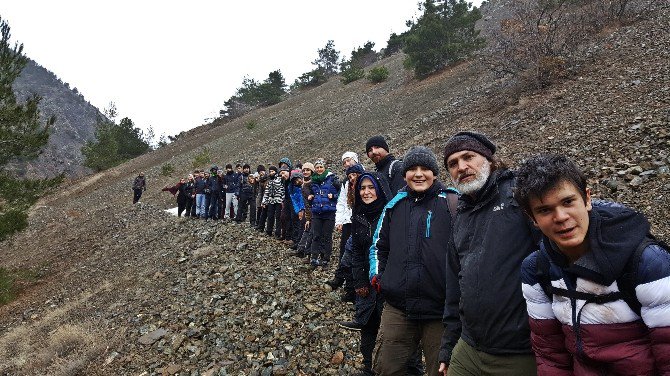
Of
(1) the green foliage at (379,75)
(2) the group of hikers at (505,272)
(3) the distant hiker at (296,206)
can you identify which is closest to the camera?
(2) the group of hikers at (505,272)

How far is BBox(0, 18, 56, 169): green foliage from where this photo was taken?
12.4m

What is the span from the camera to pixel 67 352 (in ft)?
22.4

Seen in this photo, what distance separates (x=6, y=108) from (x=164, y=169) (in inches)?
582

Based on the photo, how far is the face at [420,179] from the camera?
10.9 ft

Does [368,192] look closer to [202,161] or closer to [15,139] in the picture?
[15,139]

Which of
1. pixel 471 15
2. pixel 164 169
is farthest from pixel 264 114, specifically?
pixel 471 15

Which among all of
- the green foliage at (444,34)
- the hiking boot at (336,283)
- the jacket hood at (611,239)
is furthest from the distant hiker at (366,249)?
the green foliage at (444,34)

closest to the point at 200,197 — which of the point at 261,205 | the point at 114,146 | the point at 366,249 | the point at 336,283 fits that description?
the point at 261,205

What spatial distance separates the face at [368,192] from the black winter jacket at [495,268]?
1.81 metres

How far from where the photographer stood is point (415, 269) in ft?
10.3

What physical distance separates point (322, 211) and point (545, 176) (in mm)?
5905

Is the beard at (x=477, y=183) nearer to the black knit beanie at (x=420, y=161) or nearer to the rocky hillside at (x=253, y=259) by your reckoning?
the black knit beanie at (x=420, y=161)

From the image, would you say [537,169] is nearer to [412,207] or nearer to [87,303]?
[412,207]

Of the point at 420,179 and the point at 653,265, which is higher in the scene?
the point at 420,179
